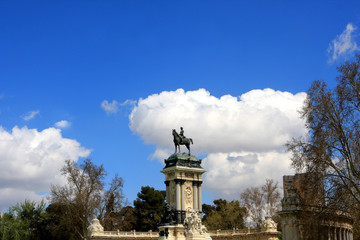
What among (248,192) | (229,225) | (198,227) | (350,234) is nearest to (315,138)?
(350,234)

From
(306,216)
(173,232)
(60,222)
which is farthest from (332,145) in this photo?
(60,222)

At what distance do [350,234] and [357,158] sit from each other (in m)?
15.6

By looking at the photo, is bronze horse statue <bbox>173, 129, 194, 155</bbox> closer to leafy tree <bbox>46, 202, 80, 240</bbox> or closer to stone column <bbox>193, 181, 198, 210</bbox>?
stone column <bbox>193, 181, 198, 210</bbox>

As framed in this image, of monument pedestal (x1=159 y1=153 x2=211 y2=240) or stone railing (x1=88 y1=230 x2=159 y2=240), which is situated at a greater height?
monument pedestal (x1=159 y1=153 x2=211 y2=240)

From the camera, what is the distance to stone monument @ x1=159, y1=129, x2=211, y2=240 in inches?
1945

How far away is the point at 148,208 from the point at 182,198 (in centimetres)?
2836

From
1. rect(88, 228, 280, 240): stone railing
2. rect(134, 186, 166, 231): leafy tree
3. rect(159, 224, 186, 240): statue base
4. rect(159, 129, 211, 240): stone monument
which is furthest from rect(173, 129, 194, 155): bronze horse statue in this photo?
rect(134, 186, 166, 231): leafy tree

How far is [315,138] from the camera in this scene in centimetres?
3048

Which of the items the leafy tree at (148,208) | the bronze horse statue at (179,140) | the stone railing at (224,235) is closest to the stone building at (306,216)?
the stone railing at (224,235)

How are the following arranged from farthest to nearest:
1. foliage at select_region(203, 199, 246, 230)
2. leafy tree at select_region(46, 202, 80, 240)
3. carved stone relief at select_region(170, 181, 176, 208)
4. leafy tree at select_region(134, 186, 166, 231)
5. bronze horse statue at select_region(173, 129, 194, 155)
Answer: leafy tree at select_region(134, 186, 166, 231) → foliage at select_region(203, 199, 246, 230) → leafy tree at select_region(46, 202, 80, 240) → bronze horse statue at select_region(173, 129, 194, 155) → carved stone relief at select_region(170, 181, 176, 208)

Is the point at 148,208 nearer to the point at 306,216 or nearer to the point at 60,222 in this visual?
the point at 60,222

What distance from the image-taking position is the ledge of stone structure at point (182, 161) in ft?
179

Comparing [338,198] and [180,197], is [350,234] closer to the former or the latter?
[338,198]

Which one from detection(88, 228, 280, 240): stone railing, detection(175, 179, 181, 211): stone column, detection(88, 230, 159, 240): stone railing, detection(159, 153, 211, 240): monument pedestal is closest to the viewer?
detection(159, 153, 211, 240): monument pedestal
